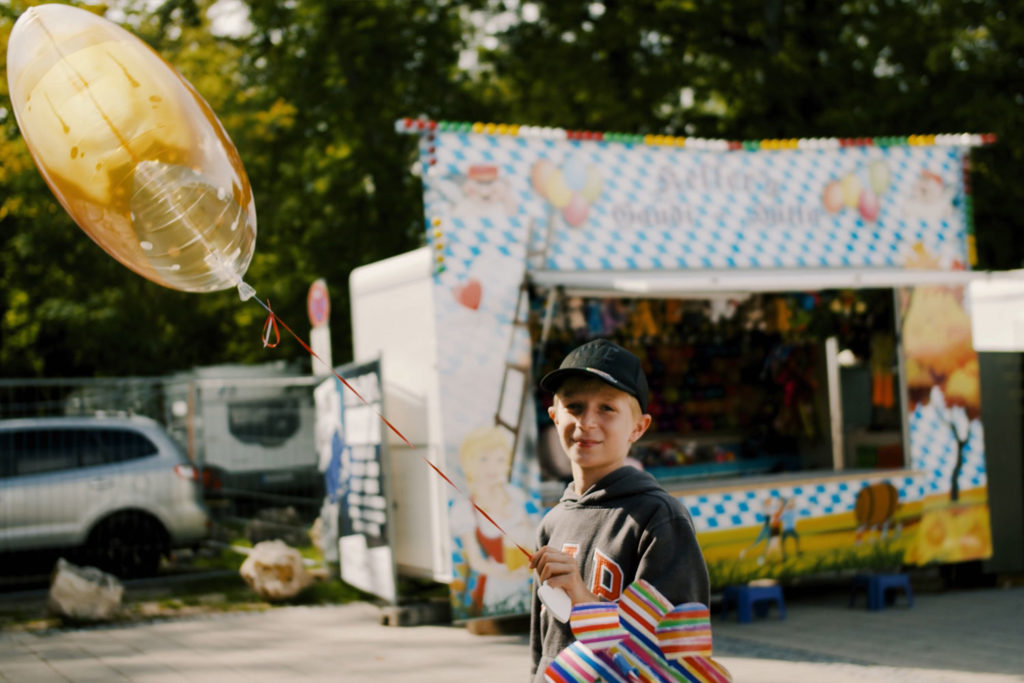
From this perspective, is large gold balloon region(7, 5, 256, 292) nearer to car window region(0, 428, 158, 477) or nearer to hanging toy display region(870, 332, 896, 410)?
car window region(0, 428, 158, 477)

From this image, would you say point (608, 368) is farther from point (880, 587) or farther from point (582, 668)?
point (880, 587)

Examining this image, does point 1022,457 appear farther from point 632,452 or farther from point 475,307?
point 475,307

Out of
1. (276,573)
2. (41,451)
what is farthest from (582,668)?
(41,451)

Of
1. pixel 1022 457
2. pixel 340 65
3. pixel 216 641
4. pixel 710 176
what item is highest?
pixel 340 65

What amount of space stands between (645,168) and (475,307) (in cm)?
207

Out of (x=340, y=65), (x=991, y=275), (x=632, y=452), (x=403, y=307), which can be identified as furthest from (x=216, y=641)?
(x=340, y=65)

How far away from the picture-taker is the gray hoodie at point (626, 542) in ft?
8.30

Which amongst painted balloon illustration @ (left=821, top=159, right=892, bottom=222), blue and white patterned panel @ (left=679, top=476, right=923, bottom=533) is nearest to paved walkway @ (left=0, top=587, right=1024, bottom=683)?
blue and white patterned panel @ (left=679, top=476, right=923, bottom=533)

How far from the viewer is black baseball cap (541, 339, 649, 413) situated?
8.74 feet

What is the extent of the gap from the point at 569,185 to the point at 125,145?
222 inches

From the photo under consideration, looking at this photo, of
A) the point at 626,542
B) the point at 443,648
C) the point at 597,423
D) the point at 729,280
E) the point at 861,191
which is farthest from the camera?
the point at 861,191

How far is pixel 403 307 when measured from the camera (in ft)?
32.6

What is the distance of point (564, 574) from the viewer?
2.51 m

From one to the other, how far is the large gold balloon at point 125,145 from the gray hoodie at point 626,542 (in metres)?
2.27
